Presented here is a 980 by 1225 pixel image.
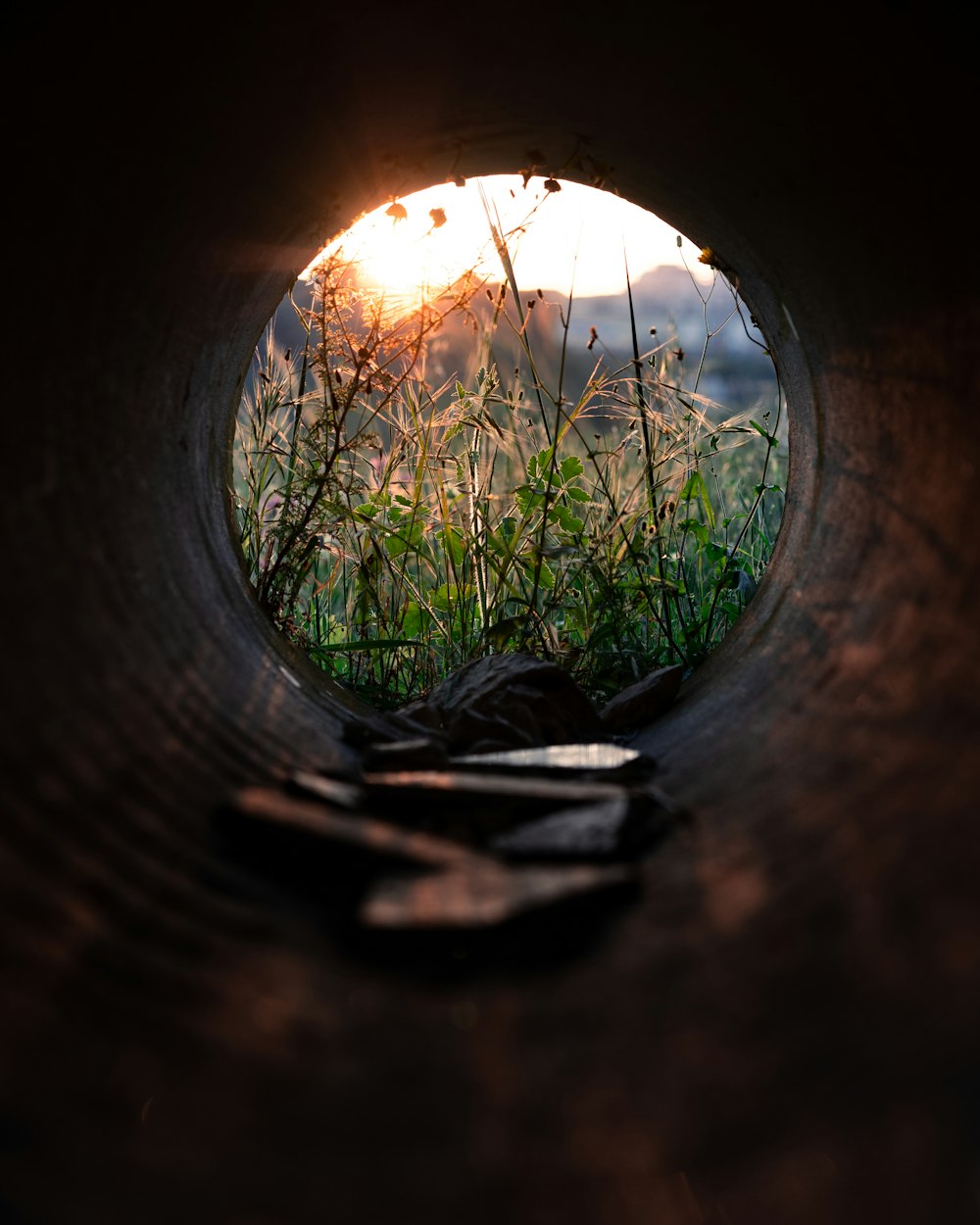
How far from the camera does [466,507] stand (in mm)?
4059

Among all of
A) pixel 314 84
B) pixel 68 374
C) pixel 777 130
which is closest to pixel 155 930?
pixel 68 374

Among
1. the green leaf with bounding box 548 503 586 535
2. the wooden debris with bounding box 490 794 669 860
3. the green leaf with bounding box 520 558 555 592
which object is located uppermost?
the green leaf with bounding box 548 503 586 535

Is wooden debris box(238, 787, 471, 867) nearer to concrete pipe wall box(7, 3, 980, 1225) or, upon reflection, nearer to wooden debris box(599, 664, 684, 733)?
concrete pipe wall box(7, 3, 980, 1225)

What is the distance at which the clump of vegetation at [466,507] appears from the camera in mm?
3648

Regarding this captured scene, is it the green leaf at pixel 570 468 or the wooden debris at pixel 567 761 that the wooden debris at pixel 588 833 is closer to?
the wooden debris at pixel 567 761

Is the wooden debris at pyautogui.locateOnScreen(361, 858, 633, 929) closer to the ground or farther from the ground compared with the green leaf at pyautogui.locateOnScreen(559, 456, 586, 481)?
closer to the ground

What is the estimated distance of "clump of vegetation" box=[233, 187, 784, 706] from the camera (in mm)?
3648

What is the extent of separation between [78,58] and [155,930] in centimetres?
135

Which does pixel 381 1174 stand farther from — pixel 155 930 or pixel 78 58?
pixel 78 58

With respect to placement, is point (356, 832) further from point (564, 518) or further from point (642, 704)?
point (564, 518)

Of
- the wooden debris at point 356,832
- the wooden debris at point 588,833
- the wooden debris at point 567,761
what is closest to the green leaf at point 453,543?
the wooden debris at point 567,761

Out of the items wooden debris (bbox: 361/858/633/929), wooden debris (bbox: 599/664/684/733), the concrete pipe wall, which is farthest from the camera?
wooden debris (bbox: 599/664/684/733)

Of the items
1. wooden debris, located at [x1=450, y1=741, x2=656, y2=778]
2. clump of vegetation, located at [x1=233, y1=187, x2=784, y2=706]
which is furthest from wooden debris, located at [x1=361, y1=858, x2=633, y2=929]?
clump of vegetation, located at [x1=233, y1=187, x2=784, y2=706]

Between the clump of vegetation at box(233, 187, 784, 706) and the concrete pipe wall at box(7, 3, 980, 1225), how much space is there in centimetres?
58
